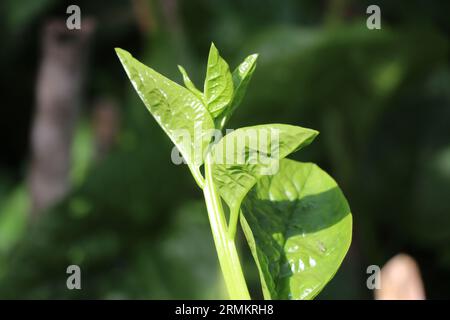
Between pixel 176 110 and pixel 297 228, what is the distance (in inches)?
2.3

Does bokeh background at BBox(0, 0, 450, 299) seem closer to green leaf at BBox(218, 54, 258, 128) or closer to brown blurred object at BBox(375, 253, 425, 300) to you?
brown blurred object at BBox(375, 253, 425, 300)

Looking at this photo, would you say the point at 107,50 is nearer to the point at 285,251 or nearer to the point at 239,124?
the point at 239,124

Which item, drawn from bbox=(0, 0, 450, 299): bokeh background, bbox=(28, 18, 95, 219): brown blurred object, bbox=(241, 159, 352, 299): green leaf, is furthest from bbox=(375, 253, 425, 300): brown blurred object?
bbox=(28, 18, 95, 219): brown blurred object

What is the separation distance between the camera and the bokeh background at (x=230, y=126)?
75 cm

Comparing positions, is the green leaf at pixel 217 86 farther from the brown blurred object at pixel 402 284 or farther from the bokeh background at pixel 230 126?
the bokeh background at pixel 230 126

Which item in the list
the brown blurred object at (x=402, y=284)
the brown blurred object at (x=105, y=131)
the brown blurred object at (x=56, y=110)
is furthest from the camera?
the brown blurred object at (x=105, y=131)

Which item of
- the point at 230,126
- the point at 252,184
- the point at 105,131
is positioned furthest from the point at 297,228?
the point at 105,131

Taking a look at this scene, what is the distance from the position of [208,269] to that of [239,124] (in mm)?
185

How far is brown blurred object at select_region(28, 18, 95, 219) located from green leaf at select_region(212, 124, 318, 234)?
1.77ft

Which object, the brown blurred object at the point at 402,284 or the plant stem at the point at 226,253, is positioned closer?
the plant stem at the point at 226,253

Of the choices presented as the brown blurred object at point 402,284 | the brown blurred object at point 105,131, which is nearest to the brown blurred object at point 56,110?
the brown blurred object at point 105,131

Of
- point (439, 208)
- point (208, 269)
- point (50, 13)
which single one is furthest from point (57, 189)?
point (50, 13)

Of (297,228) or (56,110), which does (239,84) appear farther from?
(56,110)
